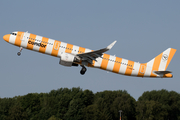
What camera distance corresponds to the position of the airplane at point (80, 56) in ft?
185

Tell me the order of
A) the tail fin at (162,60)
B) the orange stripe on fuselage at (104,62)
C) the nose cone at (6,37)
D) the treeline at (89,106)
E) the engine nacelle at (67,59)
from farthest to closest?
the treeline at (89,106), the tail fin at (162,60), the orange stripe on fuselage at (104,62), the nose cone at (6,37), the engine nacelle at (67,59)

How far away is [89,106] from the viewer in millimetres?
138875

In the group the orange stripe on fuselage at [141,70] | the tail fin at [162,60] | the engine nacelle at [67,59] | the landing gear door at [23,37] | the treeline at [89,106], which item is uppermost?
the tail fin at [162,60]

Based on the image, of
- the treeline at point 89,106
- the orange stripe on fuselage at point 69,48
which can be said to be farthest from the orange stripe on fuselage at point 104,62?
the treeline at point 89,106

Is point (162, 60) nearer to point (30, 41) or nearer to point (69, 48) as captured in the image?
point (69, 48)

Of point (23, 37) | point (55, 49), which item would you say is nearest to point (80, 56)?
point (55, 49)

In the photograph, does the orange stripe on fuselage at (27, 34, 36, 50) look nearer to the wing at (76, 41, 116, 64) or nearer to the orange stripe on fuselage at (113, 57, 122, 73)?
the wing at (76, 41, 116, 64)

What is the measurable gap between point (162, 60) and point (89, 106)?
78.8 metres

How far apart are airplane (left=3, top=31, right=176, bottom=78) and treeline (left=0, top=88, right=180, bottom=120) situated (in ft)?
231

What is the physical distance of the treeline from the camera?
440 feet

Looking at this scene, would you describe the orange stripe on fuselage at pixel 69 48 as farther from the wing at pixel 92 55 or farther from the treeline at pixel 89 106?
the treeline at pixel 89 106

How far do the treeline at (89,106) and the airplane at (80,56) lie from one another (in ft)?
231

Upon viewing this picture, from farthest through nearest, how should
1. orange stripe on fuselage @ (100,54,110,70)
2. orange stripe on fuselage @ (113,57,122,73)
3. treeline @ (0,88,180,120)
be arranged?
treeline @ (0,88,180,120)
orange stripe on fuselage @ (113,57,122,73)
orange stripe on fuselage @ (100,54,110,70)

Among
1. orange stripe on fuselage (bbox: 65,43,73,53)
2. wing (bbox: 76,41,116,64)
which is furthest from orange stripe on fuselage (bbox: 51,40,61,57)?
wing (bbox: 76,41,116,64)
